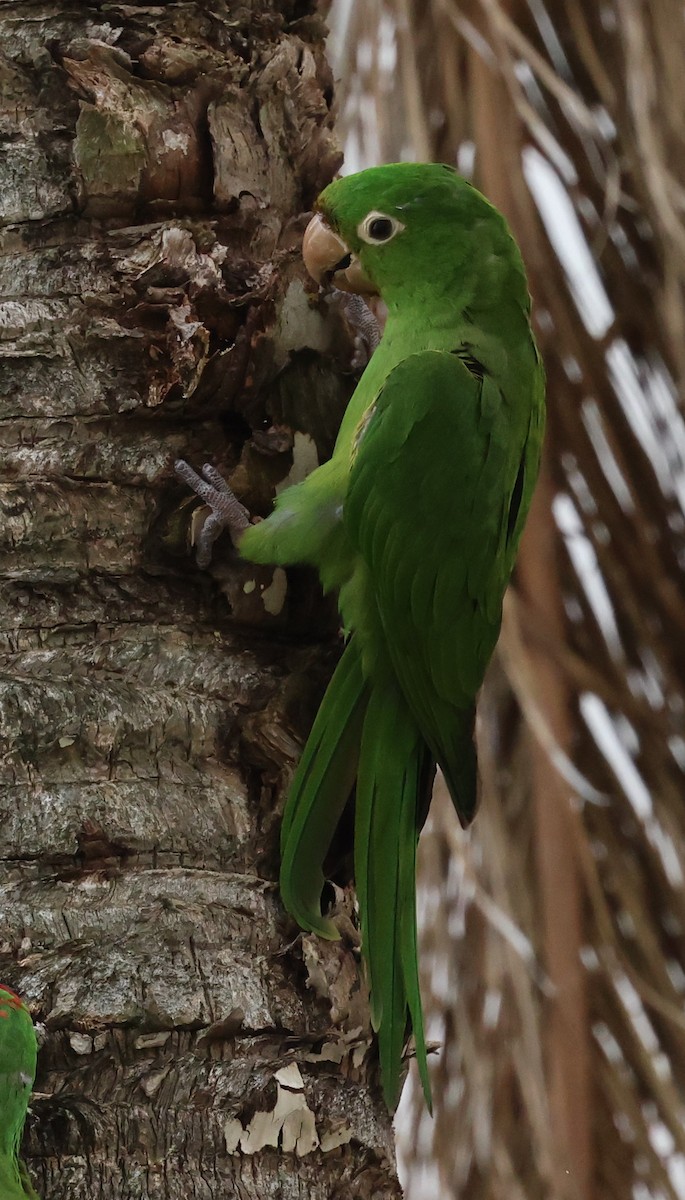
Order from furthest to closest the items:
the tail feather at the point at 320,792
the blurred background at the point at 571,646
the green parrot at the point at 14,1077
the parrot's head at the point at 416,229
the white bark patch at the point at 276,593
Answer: the blurred background at the point at 571,646, the parrot's head at the point at 416,229, the white bark patch at the point at 276,593, the tail feather at the point at 320,792, the green parrot at the point at 14,1077

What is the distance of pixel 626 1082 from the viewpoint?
1935 millimetres

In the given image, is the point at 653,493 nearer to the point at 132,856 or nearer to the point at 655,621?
the point at 655,621

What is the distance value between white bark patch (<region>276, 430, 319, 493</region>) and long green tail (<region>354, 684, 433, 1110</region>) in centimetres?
24

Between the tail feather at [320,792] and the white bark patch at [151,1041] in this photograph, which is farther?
the tail feather at [320,792]

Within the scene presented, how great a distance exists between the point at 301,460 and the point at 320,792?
0.36m

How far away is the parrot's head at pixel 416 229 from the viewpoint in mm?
1477

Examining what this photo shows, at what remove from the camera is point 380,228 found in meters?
1.50

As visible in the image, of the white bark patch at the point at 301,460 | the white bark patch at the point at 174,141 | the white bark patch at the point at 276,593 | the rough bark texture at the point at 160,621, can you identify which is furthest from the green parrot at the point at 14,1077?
the white bark patch at the point at 174,141

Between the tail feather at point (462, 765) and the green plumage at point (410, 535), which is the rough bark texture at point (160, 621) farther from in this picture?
the tail feather at point (462, 765)

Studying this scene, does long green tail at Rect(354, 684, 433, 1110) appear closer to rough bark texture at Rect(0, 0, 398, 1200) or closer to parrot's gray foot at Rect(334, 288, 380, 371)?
rough bark texture at Rect(0, 0, 398, 1200)

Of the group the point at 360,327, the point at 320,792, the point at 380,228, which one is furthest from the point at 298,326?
the point at 320,792

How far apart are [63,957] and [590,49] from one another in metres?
1.58

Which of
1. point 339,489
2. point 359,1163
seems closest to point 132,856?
point 359,1163

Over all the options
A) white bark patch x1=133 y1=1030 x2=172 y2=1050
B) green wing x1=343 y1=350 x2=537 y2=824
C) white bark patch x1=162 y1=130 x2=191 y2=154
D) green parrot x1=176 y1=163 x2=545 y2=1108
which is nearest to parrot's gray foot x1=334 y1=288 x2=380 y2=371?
green parrot x1=176 y1=163 x2=545 y2=1108
